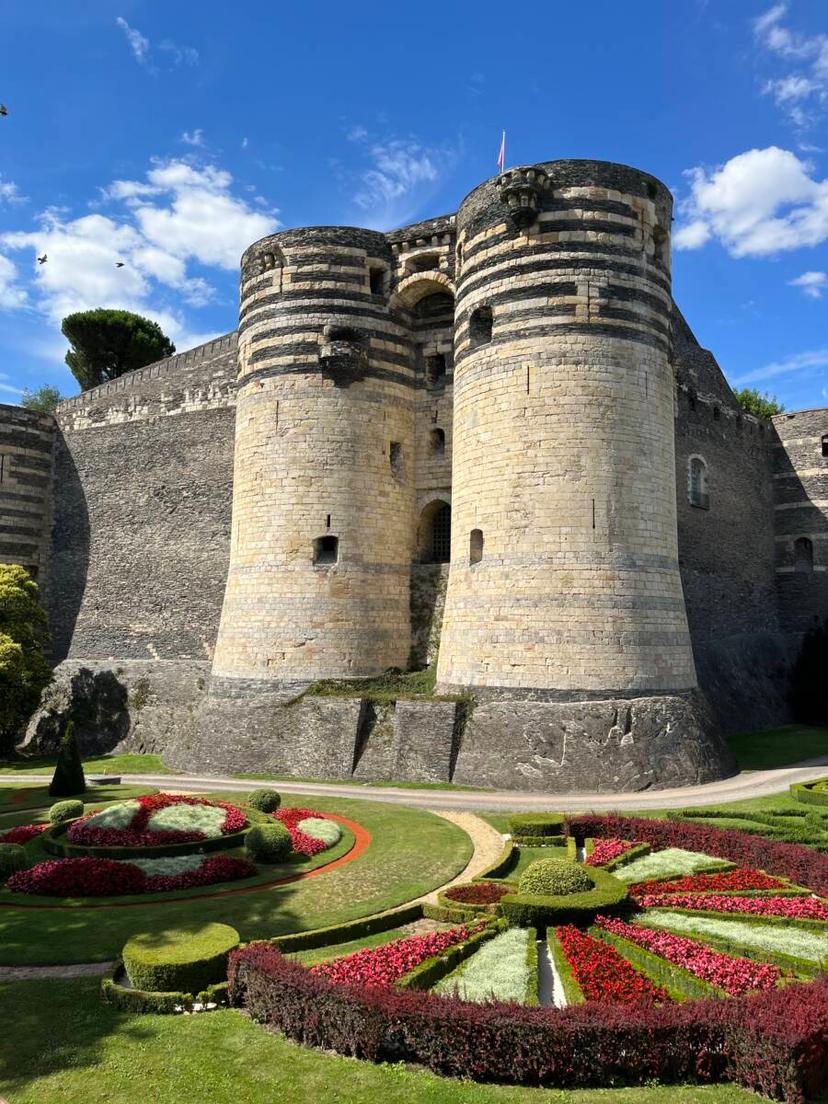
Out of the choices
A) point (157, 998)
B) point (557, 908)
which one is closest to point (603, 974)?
point (557, 908)

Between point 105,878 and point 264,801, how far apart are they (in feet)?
17.8

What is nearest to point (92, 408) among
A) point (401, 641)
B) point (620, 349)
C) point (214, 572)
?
point (214, 572)

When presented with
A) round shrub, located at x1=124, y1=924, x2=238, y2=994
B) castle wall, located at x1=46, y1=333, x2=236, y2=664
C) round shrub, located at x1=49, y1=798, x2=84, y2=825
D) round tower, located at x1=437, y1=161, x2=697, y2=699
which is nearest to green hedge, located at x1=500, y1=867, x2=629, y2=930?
round shrub, located at x1=124, y1=924, x2=238, y2=994

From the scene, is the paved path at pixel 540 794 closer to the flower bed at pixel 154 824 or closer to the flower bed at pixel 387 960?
the flower bed at pixel 154 824

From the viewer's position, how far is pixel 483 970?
10562 mm

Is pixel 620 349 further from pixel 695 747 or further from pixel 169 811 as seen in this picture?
pixel 169 811

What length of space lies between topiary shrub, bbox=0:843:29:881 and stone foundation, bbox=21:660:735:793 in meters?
11.8

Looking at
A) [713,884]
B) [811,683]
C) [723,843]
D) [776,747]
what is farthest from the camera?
[811,683]

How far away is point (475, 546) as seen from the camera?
26156mm

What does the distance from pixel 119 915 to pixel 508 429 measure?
674 inches

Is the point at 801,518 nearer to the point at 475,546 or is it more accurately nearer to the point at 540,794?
the point at 475,546

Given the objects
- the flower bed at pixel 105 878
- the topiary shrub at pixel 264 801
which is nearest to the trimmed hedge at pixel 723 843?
the topiary shrub at pixel 264 801

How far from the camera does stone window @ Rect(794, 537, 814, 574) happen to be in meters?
42.0

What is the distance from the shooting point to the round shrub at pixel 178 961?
10062mm
